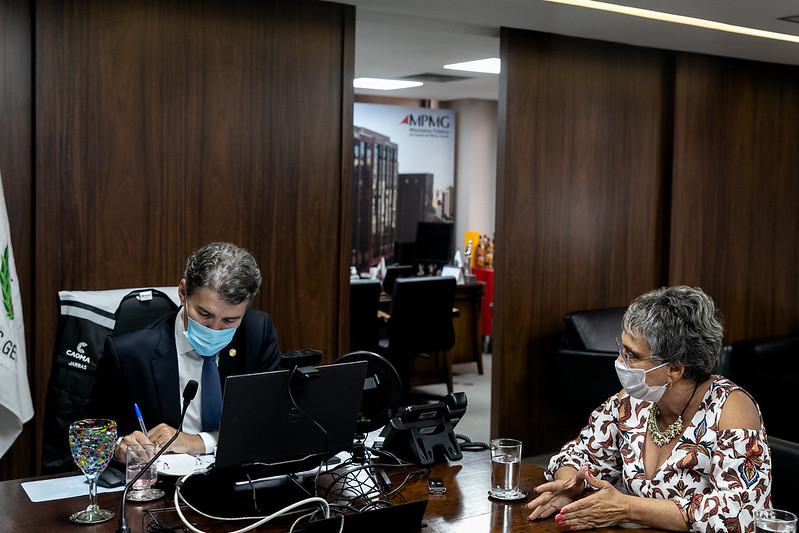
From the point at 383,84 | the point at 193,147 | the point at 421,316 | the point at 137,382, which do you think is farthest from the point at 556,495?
the point at 383,84

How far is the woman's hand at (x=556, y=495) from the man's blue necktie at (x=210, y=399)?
989mm

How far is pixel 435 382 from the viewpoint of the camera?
22.0ft

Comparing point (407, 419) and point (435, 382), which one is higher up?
point (407, 419)

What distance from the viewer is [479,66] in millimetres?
7230

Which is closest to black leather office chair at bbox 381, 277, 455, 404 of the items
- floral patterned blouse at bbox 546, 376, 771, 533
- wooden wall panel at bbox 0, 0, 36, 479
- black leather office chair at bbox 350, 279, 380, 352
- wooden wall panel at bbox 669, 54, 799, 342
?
black leather office chair at bbox 350, 279, 380, 352

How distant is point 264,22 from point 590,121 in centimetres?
222

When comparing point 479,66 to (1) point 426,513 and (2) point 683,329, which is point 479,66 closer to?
(2) point 683,329

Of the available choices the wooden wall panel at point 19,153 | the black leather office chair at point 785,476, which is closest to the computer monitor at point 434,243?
the wooden wall panel at point 19,153

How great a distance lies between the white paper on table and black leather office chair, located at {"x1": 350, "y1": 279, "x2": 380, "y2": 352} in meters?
3.62

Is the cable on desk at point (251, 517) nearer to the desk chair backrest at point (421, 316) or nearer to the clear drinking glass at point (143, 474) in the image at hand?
the clear drinking glass at point (143, 474)

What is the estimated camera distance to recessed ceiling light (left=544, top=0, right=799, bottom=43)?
4453 mm

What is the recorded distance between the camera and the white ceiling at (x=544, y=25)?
443cm

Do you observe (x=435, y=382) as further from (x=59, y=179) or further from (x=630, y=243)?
(x=59, y=179)

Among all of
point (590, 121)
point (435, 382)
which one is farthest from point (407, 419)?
point (435, 382)
